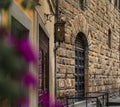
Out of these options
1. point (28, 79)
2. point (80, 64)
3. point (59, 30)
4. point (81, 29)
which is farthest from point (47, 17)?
point (28, 79)

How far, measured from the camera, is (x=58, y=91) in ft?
42.2

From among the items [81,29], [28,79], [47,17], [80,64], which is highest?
[81,29]

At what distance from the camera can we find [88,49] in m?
17.1

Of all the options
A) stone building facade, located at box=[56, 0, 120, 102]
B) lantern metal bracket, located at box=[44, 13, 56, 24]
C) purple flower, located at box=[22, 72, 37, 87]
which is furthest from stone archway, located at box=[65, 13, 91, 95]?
purple flower, located at box=[22, 72, 37, 87]

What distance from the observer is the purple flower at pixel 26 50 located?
135 cm

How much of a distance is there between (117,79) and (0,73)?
76.4ft

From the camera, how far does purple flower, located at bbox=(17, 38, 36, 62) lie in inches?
53.3

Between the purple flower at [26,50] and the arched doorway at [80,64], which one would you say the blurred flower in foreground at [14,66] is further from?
the arched doorway at [80,64]

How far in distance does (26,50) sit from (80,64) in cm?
1511

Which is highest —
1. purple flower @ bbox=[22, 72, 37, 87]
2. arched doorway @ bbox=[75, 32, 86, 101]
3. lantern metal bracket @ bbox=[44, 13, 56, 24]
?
lantern metal bracket @ bbox=[44, 13, 56, 24]

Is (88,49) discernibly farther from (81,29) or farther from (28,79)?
(28,79)

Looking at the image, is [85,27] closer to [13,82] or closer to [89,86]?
[89,86]

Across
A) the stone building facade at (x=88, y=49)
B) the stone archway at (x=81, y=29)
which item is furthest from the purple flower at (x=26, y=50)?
the stone archway at (x=81, y=29)

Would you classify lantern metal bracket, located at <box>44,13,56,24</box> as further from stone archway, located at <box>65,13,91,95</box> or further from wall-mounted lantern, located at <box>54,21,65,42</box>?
stone archway, located at <box>65,13,91,95</box>
